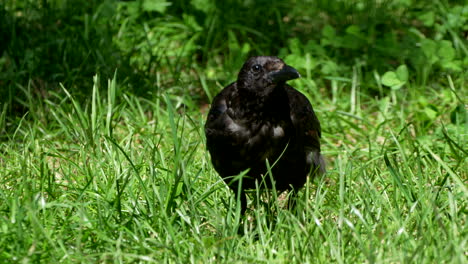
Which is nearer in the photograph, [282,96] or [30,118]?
[282,96]

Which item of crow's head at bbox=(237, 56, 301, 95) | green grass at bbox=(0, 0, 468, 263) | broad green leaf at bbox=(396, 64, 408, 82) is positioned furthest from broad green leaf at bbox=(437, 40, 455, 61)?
crow's head at bbox=(237, 56, 301, 95)

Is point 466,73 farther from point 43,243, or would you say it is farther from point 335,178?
point 43,243

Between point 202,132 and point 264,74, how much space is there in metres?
0.87

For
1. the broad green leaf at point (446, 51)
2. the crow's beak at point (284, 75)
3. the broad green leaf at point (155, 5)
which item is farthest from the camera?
the broad green leaf at point (155, 5)

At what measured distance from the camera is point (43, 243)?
269 cm

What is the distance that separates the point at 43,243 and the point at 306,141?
1.46 metres

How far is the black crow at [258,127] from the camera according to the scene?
325 cm

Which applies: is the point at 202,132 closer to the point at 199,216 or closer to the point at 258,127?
the point at 258,127

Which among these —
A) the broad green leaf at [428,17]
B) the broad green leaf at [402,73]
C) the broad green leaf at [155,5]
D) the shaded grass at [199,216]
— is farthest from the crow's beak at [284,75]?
the broad green leaf at [155,5]

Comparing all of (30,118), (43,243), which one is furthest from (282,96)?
(30,118)

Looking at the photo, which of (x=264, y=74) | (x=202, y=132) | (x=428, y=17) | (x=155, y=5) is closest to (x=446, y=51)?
(x=428, y=17)

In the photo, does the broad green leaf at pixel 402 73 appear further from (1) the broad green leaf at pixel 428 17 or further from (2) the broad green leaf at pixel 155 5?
(2) the broad green leaf at pixel 155 5

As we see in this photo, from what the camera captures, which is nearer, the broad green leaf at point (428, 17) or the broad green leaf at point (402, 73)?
the broad green leaf at point (402, 73)

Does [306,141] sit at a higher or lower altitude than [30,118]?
higher
